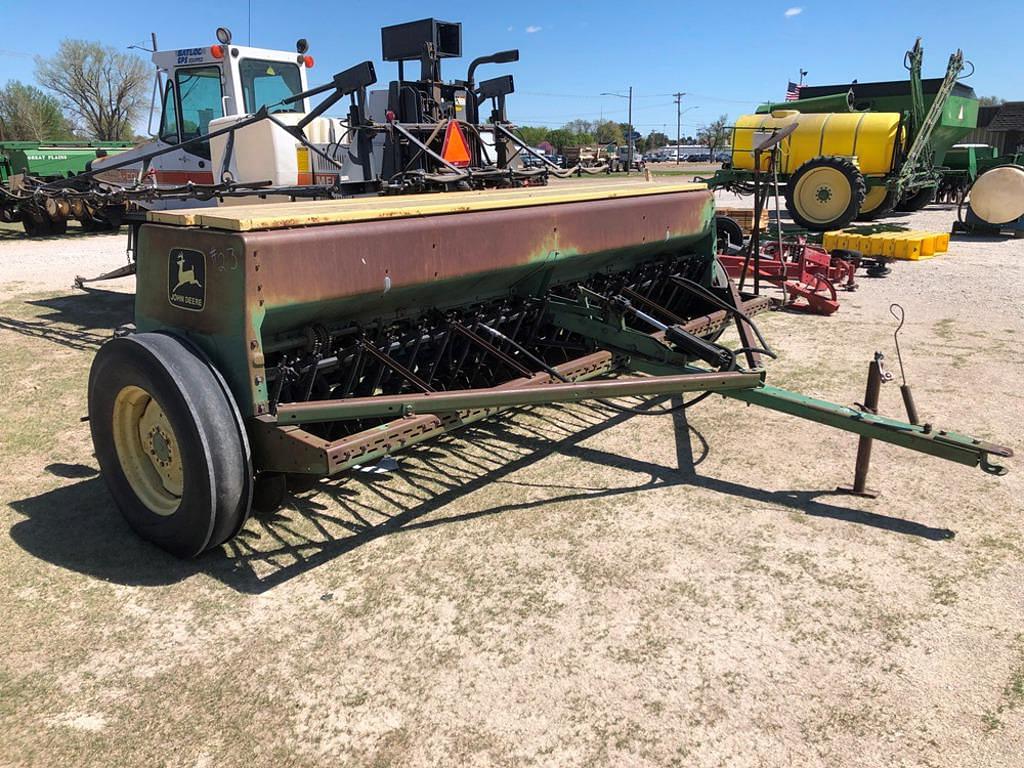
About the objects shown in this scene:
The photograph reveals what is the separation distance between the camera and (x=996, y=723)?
2176 mm

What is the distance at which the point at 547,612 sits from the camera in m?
2.74

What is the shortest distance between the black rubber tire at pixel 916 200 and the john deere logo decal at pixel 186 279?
1621 centimetres

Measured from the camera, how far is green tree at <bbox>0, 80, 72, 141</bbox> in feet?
127

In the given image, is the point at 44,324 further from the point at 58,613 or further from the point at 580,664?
the point at 580,664

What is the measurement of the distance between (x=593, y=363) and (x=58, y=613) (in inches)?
98.8

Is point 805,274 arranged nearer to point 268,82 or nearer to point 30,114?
point 268,82

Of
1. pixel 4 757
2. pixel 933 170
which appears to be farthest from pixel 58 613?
pixel 933 170

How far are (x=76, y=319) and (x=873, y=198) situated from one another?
1210 cm

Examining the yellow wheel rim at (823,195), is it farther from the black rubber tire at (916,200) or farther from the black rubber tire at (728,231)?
the black rubber tire at (728,231)

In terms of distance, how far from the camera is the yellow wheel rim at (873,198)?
12938 millimetres

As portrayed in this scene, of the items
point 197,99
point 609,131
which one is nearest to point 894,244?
point 197,99

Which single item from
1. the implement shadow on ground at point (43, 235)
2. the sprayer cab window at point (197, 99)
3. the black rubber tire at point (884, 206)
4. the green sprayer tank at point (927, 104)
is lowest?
the implement shadow on ground at point (43, 235)

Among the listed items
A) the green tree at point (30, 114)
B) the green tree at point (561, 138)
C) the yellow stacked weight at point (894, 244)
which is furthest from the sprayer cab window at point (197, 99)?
the green tree at point (561, 138)

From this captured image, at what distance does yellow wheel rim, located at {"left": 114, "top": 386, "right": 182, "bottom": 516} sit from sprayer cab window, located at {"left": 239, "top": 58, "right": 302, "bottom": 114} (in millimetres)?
5763
